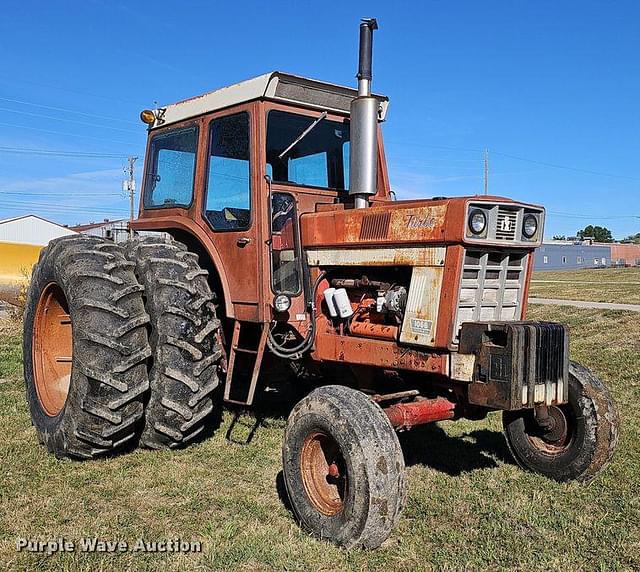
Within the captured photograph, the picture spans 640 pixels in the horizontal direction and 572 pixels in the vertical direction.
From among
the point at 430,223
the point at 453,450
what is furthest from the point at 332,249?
the point at 453,450

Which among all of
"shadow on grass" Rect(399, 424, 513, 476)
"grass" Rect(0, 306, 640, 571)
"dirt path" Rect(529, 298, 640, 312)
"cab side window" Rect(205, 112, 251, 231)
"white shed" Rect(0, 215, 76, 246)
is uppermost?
"white shed" Rect(0, 215, 76, 246)

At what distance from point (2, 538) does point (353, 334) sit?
2.57 meters

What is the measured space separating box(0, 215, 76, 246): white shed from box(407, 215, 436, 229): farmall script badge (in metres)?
52.2

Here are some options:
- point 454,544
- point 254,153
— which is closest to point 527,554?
point 454,544

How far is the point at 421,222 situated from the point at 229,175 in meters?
1.83

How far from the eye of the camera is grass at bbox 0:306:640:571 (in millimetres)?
3734

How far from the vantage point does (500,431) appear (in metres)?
6.25

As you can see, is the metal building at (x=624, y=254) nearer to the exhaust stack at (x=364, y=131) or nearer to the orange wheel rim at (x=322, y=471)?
the exhaust stack at (x=364, y=131)

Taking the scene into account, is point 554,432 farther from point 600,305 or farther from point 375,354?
point 600,305

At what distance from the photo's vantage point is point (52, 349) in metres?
6.08

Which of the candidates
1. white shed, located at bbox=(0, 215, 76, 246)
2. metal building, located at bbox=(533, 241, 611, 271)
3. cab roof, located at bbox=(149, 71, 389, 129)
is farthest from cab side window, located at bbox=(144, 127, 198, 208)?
metal building, located at bbox=(533, 241, 611, 271)

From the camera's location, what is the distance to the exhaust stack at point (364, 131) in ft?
15.8

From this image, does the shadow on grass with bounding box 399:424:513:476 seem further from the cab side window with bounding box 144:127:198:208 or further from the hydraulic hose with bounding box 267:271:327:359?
the cab side window with bounding box 144:127:198:208

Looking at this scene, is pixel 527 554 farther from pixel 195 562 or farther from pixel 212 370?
pixel 212 370
